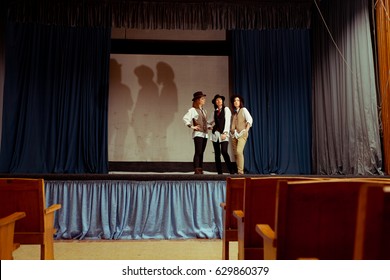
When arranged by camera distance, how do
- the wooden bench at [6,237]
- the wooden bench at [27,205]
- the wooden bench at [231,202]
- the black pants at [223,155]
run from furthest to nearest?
the black pants at [223,155] → the wooden bench at [231,202] → the wooden bench at [27,205] → the wooden bench at [6,237]

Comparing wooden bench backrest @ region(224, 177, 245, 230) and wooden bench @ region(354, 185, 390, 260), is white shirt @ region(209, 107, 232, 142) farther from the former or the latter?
wooden bench @ region(354, 185, 390, 260)

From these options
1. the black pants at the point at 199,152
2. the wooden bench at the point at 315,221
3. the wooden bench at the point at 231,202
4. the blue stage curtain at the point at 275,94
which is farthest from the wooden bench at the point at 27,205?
the blue stage curtain at the point at 275,94

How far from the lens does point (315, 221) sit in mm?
973

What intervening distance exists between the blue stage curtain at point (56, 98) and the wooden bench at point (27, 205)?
400 centimetres

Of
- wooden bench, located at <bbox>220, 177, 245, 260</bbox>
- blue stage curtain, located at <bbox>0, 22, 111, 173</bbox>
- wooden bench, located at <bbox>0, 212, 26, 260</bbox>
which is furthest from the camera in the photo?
blue stage curtain, located at <bbox>0, 22, 111, 173</bbox>

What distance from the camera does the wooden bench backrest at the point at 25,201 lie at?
1.80 meters

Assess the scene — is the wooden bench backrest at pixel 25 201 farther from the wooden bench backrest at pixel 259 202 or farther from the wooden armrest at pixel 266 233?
the wooden armrest at pixel 266 233

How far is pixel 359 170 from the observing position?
14.9 ft

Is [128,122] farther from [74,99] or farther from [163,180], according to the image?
[163,180]

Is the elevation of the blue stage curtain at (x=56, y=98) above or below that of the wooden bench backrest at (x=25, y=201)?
above

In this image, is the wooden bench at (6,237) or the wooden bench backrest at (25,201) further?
the wooden bench backrest at (25,201)

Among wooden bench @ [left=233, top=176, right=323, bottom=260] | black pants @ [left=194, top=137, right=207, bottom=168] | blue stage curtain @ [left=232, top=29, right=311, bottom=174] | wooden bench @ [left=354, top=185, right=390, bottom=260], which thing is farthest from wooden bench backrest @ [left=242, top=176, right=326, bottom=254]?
blue stage curtain @ [left=232, top=29, right=311, bottom=174]

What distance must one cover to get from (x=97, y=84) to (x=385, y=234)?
224 inches

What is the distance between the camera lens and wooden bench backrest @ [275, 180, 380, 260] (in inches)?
37.0
